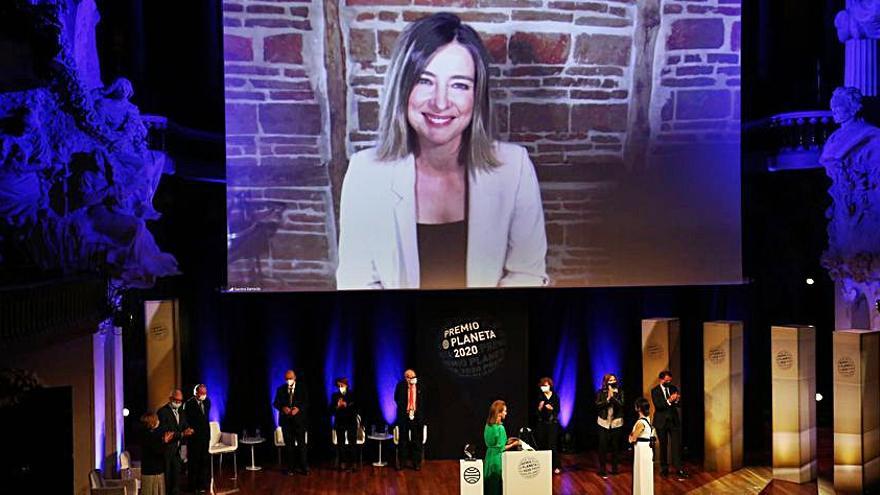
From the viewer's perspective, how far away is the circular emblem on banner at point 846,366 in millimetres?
11075

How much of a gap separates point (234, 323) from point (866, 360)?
24.4ft

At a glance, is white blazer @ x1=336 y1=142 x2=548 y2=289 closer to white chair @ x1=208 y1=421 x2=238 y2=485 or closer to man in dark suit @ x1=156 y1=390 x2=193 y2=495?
white chair @ x1=208 y1=421 x2=238 y2=485

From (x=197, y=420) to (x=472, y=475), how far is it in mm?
3379

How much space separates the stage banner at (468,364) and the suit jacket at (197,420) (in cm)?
273

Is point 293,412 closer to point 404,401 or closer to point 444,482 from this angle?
point 404,401

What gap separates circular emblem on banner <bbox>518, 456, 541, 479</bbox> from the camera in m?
9.73

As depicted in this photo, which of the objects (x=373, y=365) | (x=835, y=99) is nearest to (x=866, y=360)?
(x=835, y=99)

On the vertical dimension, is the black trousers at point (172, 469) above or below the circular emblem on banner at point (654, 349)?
below

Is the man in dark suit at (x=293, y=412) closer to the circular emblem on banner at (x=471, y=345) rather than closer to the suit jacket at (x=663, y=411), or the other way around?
the circular emblem on banner at (x=471, y=345)

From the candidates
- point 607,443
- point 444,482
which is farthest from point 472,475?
point 607,443

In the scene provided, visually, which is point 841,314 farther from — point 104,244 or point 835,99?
point 104,244

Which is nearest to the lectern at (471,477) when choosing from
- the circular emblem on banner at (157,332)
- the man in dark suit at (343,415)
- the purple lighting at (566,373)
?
the man in dark suit at (343,415)

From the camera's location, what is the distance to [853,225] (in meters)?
12.0

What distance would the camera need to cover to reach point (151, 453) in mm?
10258
